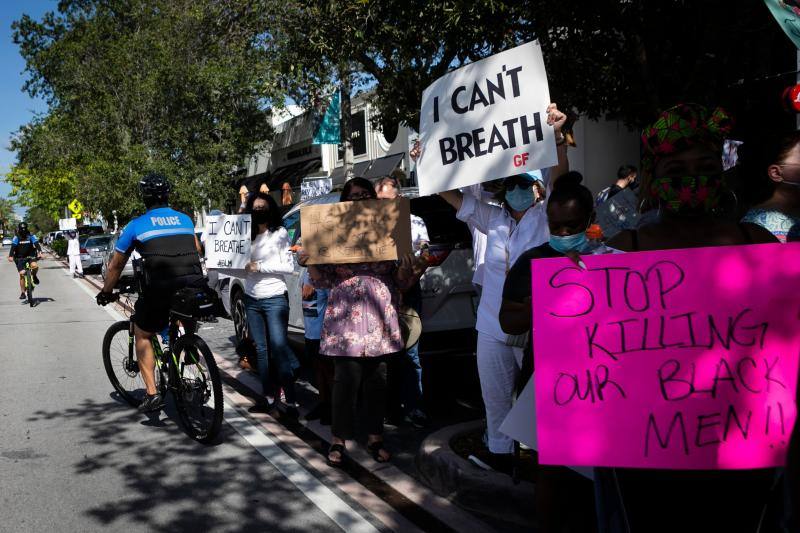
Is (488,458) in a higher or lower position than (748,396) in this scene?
lower

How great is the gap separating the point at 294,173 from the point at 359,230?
2977cm

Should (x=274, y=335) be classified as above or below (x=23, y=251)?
below

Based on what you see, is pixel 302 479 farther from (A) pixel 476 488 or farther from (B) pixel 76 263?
→ (B) pixel 76 263

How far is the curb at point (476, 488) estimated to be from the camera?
3.79 m

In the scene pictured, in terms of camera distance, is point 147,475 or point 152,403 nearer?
point 147,475

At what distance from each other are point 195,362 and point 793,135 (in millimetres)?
4165

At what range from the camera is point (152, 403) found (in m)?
5.78

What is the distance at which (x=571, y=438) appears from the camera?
2.12m

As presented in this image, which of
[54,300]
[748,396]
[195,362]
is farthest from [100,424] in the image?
[54,300]

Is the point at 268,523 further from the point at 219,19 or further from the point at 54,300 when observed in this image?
the point at 219,19

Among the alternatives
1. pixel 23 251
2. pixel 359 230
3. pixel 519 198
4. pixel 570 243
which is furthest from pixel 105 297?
pixel 23 251

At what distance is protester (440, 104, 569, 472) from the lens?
4.01 m

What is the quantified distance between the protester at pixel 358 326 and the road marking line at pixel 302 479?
280 mm

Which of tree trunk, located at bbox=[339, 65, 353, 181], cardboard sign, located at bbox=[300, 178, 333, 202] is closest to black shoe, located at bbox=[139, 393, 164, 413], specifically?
cardboard sign, located at bbox=[300, 178, 333, 202]
